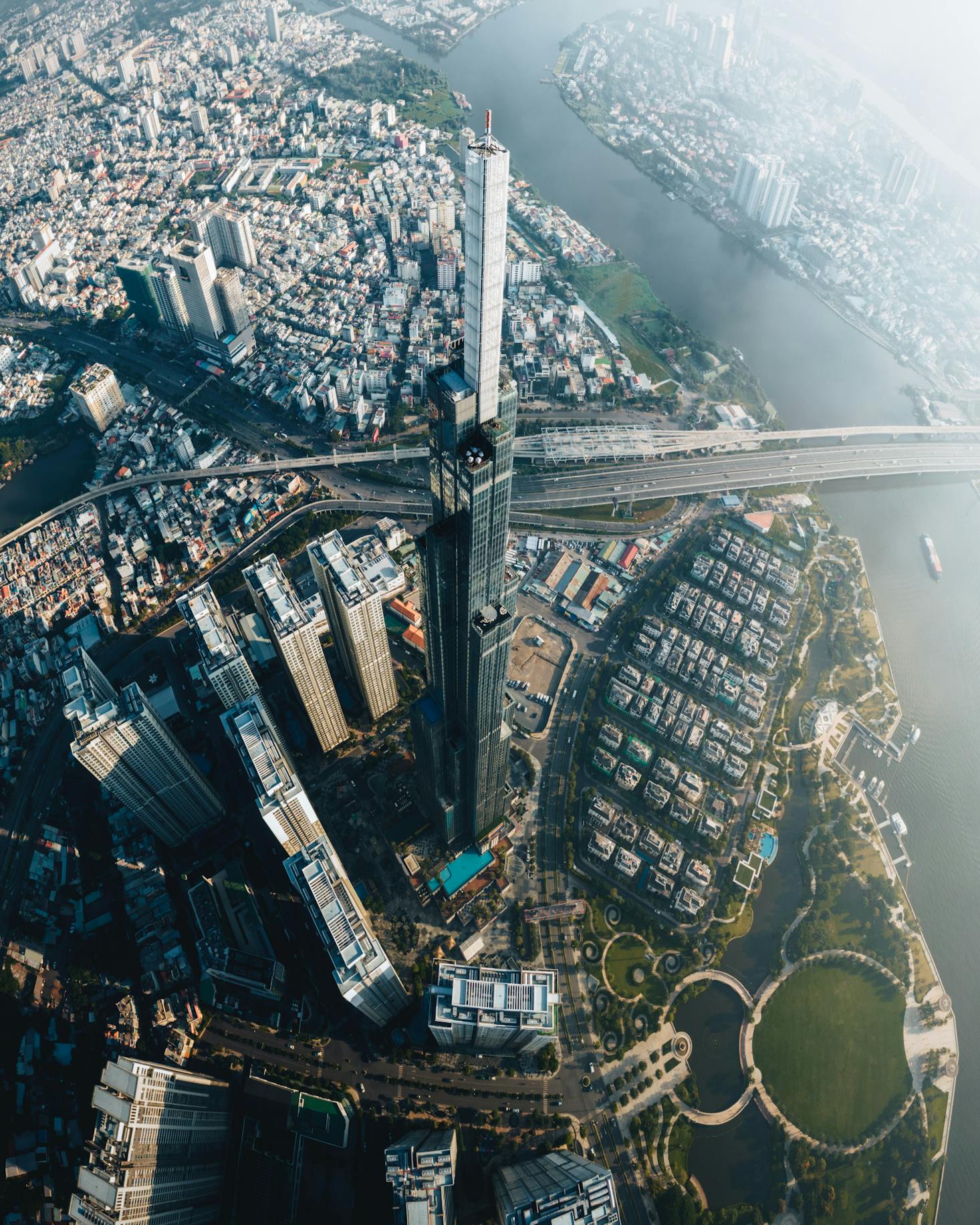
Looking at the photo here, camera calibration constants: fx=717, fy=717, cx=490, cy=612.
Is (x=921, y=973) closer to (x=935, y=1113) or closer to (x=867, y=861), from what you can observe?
(x=867, y=861)

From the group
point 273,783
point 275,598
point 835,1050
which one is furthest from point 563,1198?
point 275,598

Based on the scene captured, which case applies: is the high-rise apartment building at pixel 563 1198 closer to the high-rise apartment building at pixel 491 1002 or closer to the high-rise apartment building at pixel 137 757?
the high-rise apartment building at pixel 491 1002

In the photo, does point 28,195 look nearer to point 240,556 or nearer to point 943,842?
point 240,556

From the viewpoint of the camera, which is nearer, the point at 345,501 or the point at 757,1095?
the point at 757,1095

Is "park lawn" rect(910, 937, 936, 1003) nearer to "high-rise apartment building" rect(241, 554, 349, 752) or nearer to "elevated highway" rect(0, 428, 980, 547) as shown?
"high-rise apartment building" rect(241, 554, 349, 752)

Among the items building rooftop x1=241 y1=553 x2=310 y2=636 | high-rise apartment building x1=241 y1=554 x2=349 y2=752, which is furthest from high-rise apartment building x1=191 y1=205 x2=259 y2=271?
high-rise apartment building x1=241 y1=554 x2=349 y2=752

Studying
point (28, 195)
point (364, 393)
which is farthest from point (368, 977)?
point (28, 195)
